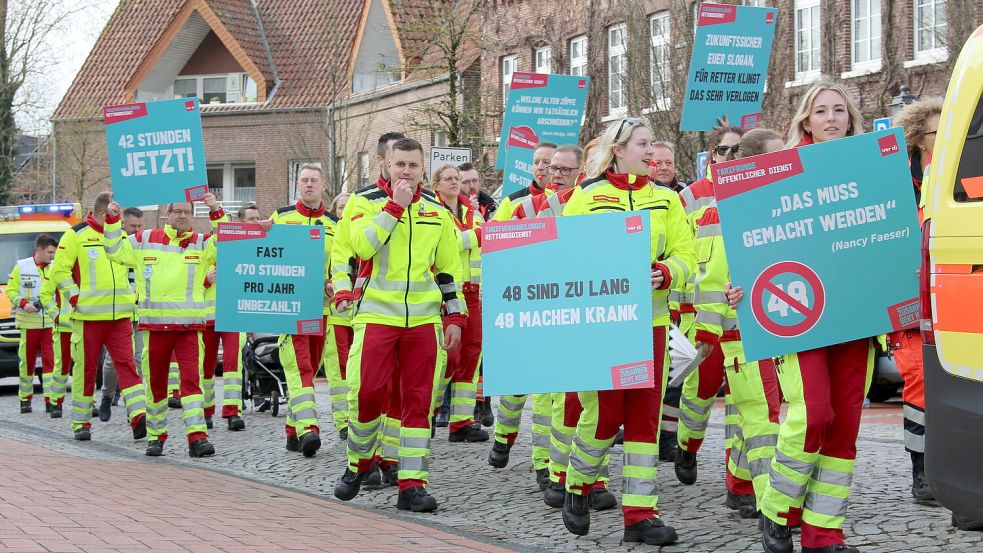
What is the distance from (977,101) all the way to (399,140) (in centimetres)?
435

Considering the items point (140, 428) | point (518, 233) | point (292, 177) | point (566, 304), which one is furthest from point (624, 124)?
point (292, 177)

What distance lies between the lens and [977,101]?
17.8 feet

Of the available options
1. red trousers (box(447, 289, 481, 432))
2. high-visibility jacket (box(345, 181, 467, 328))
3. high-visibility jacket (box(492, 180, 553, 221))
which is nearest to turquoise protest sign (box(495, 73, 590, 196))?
red trousers (box(447, 289, 481, 432))

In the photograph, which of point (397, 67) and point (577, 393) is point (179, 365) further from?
point (397, 67)

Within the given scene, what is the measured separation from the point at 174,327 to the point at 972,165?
8029 mm

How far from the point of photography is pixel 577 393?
8.04m

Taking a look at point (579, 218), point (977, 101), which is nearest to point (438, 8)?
point (579, 218)

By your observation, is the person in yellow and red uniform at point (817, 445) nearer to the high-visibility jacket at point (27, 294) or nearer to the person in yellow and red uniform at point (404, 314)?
the person in yellow and red uniform at point (404, 314)

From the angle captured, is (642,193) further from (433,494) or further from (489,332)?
(433,494)

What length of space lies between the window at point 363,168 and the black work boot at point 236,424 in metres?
25.4

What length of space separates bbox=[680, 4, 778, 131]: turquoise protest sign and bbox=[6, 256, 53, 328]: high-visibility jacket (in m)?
8.84

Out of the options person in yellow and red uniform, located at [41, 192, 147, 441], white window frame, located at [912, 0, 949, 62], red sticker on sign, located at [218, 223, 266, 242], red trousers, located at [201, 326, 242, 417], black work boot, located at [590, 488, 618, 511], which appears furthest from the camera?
white window frame, located at [912, 0, 949, 62]

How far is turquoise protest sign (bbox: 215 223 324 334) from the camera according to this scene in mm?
11789

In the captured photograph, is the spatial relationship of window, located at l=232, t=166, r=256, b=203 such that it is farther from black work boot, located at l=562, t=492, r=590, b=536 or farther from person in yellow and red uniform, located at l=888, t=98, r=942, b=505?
black work boot, located at l=562, t=492, r=590, b=536
